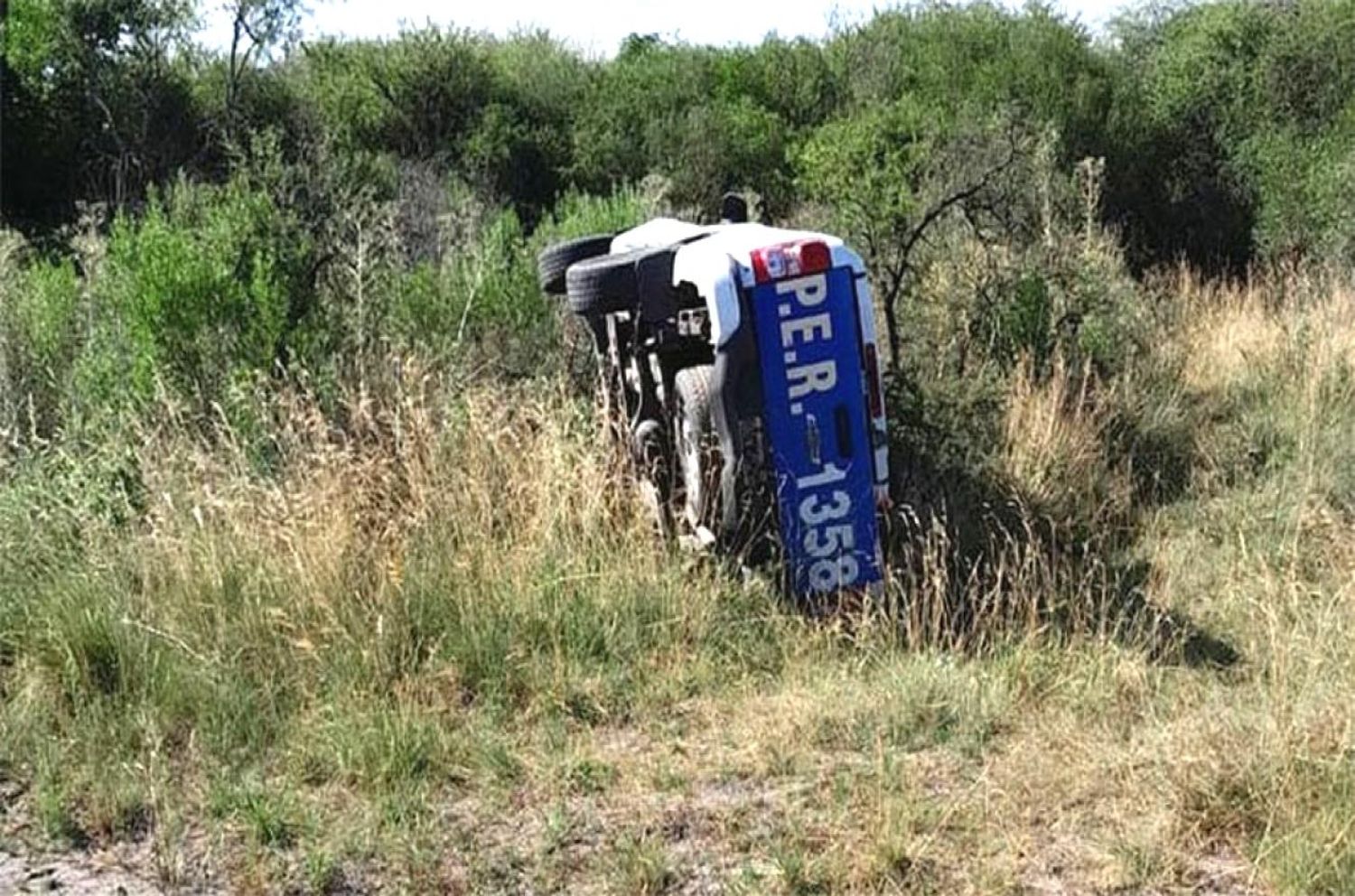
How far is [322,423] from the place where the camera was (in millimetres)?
5168

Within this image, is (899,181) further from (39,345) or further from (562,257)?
(39,345)

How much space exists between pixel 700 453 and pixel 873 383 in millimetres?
640

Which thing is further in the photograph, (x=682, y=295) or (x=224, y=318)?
(x=224, y=318)

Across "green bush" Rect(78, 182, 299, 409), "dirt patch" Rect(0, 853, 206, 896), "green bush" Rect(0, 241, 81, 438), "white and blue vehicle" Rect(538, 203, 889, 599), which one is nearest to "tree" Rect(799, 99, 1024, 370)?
"white and blue vehicle" Rect(538, 203, 889, 599)

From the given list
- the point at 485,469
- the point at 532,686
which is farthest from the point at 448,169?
the point at 532,686

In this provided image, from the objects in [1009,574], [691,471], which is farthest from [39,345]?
[1009,574]

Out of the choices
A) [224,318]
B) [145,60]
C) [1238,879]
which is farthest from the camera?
[145,60]

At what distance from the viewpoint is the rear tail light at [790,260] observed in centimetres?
486

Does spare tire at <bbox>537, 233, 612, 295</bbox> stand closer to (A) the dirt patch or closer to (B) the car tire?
(B) the car tire

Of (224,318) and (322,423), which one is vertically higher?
(224,318)

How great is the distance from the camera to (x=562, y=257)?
20.8 ft

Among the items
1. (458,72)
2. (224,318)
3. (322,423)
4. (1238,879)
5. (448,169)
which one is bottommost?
(1238,879)

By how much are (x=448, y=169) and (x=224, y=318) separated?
28.5ft

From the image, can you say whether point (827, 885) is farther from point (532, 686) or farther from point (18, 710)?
point (18, 710)
